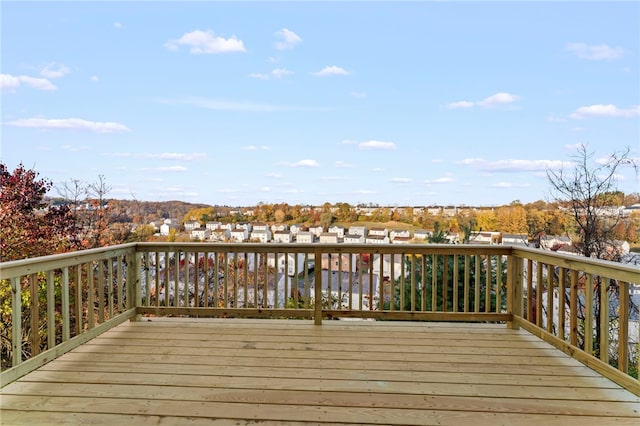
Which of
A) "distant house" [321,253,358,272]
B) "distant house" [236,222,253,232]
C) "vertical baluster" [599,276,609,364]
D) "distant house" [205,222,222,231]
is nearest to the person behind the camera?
"vertical baluster" [599,276,609,364]

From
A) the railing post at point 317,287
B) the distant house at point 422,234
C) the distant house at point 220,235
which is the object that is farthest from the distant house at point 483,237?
the distant house at point 220,235

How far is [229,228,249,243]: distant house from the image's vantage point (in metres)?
6.43

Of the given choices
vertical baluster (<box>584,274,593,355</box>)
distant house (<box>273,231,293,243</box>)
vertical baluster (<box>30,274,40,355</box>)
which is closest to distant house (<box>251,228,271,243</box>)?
distant house (<box>273,231,293,243</box>)

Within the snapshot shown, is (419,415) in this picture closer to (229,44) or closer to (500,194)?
(500,194)

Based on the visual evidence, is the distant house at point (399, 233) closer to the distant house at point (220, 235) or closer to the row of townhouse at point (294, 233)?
the row of townhouse at point (294, 233)

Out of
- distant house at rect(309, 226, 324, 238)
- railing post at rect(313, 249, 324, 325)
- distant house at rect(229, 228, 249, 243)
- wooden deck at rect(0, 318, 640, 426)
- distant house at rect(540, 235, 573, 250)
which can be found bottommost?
wooden deck at rect(0, 318, 640, 426)

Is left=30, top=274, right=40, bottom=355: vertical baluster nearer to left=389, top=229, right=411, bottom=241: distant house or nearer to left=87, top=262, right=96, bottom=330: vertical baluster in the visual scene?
left=87, top=262, right=96, bottom=330: vertical baluster

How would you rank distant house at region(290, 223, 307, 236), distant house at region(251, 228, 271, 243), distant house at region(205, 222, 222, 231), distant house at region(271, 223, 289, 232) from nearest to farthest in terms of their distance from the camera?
1. distant house at region(290, 223, 307, 236)
2. distant house at region(251, 228, 271, 243)
3. distant house at region(271, 223, 289, 232)
4. distant house at region(205, 222, 222, 231)

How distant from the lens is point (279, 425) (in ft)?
6.62

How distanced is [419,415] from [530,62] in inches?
295

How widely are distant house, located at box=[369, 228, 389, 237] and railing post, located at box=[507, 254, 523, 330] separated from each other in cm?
190

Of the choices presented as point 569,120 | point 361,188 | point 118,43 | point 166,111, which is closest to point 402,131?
point 361,188

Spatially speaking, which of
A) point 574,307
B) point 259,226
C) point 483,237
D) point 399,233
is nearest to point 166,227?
point 259,226

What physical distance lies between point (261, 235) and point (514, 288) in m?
3.75
